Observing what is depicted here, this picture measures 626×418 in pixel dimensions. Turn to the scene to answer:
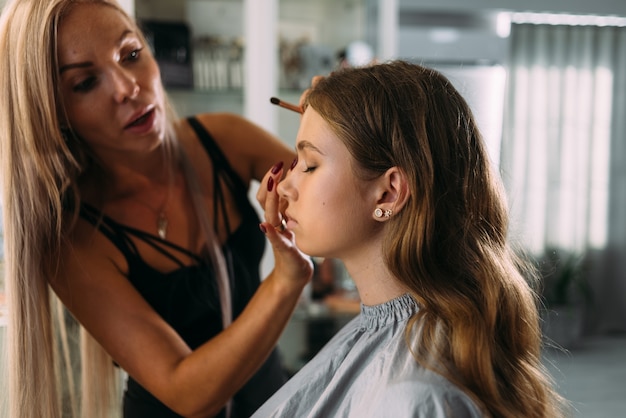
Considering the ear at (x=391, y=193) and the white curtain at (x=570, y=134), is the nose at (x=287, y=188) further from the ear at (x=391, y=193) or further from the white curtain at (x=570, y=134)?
the white curtain at (x=570, y=134)

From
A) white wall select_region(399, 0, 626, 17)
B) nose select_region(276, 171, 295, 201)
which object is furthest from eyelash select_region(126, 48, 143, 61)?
white wall select_region(399, 0, 626, 17)

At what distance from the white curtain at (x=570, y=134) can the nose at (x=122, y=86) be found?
486 centimetres

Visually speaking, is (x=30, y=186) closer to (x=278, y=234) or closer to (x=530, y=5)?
(x=278, y=234)

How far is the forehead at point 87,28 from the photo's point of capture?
1176 millimetres

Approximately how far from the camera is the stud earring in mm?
1041

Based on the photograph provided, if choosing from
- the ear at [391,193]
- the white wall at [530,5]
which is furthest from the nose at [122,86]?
the white wall at [530,5]

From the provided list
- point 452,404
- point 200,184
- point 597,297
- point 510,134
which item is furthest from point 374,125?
point 597,297

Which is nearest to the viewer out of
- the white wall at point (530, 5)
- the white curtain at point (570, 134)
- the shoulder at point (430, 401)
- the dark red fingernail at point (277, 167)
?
the shoulder at point (430, 401)

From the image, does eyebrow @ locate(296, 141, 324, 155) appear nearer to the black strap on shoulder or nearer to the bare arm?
the bare arm

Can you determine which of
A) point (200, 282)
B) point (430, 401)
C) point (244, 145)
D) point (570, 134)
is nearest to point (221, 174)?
point (244, 145)

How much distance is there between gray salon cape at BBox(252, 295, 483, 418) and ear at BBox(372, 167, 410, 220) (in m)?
0.14

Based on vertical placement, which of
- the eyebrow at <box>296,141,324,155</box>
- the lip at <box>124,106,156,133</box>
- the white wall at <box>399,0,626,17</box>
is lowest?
the eyebrow at <box>296,141,324,155</box>

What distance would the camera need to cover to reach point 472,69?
4.45 m

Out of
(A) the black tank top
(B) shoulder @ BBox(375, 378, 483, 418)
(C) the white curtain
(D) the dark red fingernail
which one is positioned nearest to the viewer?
(B) shoulder @ BBox(375, 378, 483, 418)
